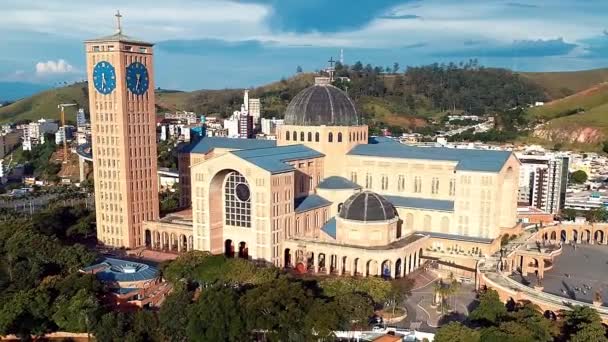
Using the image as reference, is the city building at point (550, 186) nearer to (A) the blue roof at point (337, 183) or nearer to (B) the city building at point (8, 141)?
(A) the blue roof at point (337, 183)

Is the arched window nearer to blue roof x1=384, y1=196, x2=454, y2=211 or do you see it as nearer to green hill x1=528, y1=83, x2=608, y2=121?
blue roof x1=384, y1=196, x2=454, y2=211

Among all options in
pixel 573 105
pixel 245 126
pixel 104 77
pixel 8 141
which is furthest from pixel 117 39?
pixel 573 105

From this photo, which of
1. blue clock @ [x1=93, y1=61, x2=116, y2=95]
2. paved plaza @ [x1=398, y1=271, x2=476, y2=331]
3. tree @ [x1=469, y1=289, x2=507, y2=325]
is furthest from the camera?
blue clock @ [x1=93, y1=61, x2=116, y2=95]

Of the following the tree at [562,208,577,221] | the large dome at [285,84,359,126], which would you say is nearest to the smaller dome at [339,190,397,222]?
the large dome at [285,84,359,126]

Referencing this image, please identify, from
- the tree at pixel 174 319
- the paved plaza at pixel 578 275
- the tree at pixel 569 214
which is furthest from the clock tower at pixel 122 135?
the tree at pixel 569 214

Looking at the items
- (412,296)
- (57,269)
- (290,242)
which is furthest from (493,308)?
(57,269)
